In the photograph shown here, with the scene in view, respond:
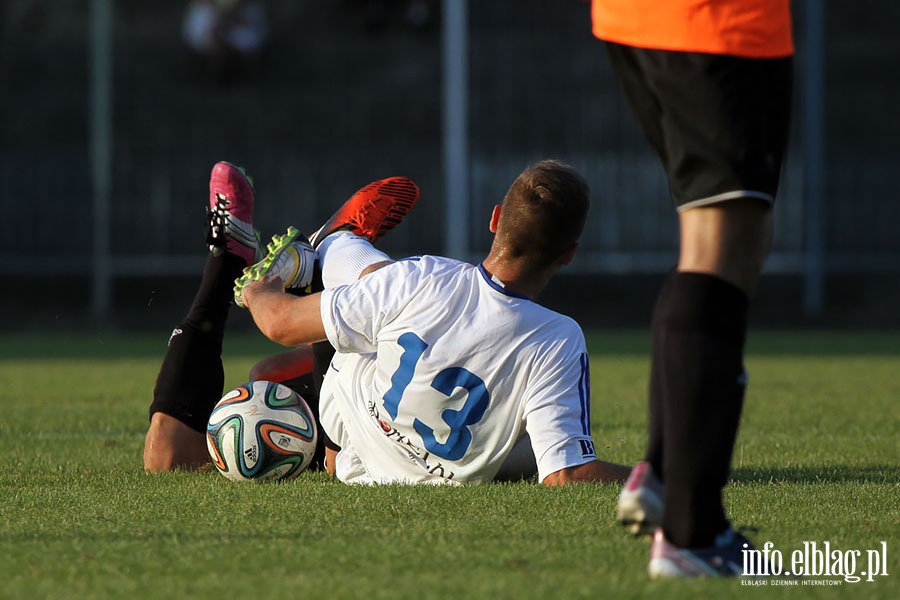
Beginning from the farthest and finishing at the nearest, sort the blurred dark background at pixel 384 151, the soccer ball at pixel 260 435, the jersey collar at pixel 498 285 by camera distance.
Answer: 1. the blurred dark background at pixel 384 151
2. the soccer ball at pixel 260 435
3. the jersey collar at pixel 498 285

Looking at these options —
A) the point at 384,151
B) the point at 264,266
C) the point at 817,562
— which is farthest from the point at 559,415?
the point at 384,151

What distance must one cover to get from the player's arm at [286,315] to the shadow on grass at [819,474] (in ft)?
5.00

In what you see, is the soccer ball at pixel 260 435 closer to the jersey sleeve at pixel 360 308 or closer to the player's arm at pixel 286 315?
the player's arm at pixel 286 315

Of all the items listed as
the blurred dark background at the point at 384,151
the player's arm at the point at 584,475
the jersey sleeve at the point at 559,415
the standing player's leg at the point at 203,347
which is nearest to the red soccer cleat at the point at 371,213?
the standing player's leg at the point at 203,347

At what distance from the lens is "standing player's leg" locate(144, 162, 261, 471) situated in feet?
16.4

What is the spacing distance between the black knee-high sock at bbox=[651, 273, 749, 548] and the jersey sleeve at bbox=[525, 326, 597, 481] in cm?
134

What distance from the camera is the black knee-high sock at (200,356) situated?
198 inches

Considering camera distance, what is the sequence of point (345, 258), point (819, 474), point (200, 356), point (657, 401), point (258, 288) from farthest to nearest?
point (200, 356) < point (819, 474) < point (345, 258) < point (258, 288) < point (657, 401)

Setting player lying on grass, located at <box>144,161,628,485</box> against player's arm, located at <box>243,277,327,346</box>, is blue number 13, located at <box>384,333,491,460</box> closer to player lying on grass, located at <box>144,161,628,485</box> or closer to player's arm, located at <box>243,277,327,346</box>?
player lying on grass, located at <box>144,161,628,485</box>

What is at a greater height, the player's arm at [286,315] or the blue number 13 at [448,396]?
the player's arm at [286,315]

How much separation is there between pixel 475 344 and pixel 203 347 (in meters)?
1.34

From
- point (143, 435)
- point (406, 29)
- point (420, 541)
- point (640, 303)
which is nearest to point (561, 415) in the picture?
point (420, 541)

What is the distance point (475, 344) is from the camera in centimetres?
424

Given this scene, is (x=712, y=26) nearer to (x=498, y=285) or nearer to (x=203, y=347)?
(x=498, y=285)
